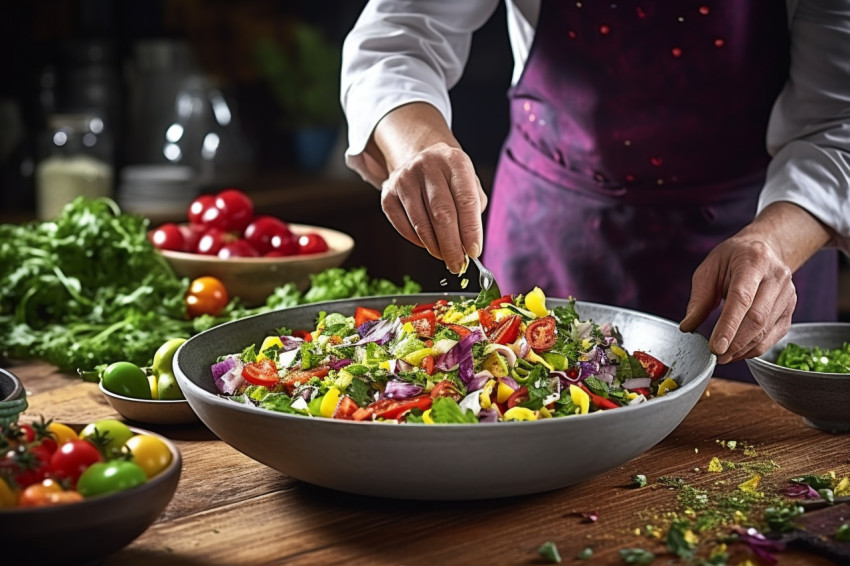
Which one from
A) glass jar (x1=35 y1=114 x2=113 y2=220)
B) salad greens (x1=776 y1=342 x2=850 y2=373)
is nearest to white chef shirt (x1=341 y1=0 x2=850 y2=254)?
salad greens (x1=776 y1=342 x2=850 y2=373)

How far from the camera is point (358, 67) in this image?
2.05 metres

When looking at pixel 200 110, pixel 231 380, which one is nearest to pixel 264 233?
pixel 231 380

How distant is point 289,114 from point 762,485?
399 cm

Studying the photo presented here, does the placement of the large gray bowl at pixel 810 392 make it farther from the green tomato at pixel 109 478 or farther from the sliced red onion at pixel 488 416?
the green tomato at pixel 109 478

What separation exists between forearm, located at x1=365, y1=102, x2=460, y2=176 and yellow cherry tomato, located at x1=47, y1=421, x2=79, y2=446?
0.76 m

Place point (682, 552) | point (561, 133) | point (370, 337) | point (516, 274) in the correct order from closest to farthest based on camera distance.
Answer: point (682, 552), point (370, 337), point (561, 133), point (516, 274)

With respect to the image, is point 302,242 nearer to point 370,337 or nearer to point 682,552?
point 370,337

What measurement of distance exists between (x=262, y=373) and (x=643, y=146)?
3.32 ft

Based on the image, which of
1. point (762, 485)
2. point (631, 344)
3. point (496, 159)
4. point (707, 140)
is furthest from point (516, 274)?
point (496, 159)

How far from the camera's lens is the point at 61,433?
1.24 metres

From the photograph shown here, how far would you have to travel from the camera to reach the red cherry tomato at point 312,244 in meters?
2.42

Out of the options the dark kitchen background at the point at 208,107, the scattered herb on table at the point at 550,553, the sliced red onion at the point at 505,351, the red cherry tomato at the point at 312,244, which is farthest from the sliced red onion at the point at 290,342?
the dark kitchen background at the point at 208,107

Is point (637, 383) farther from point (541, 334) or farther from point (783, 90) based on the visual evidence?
point (783, 90)

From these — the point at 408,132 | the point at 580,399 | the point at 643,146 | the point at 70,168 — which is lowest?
the point at 70,168
